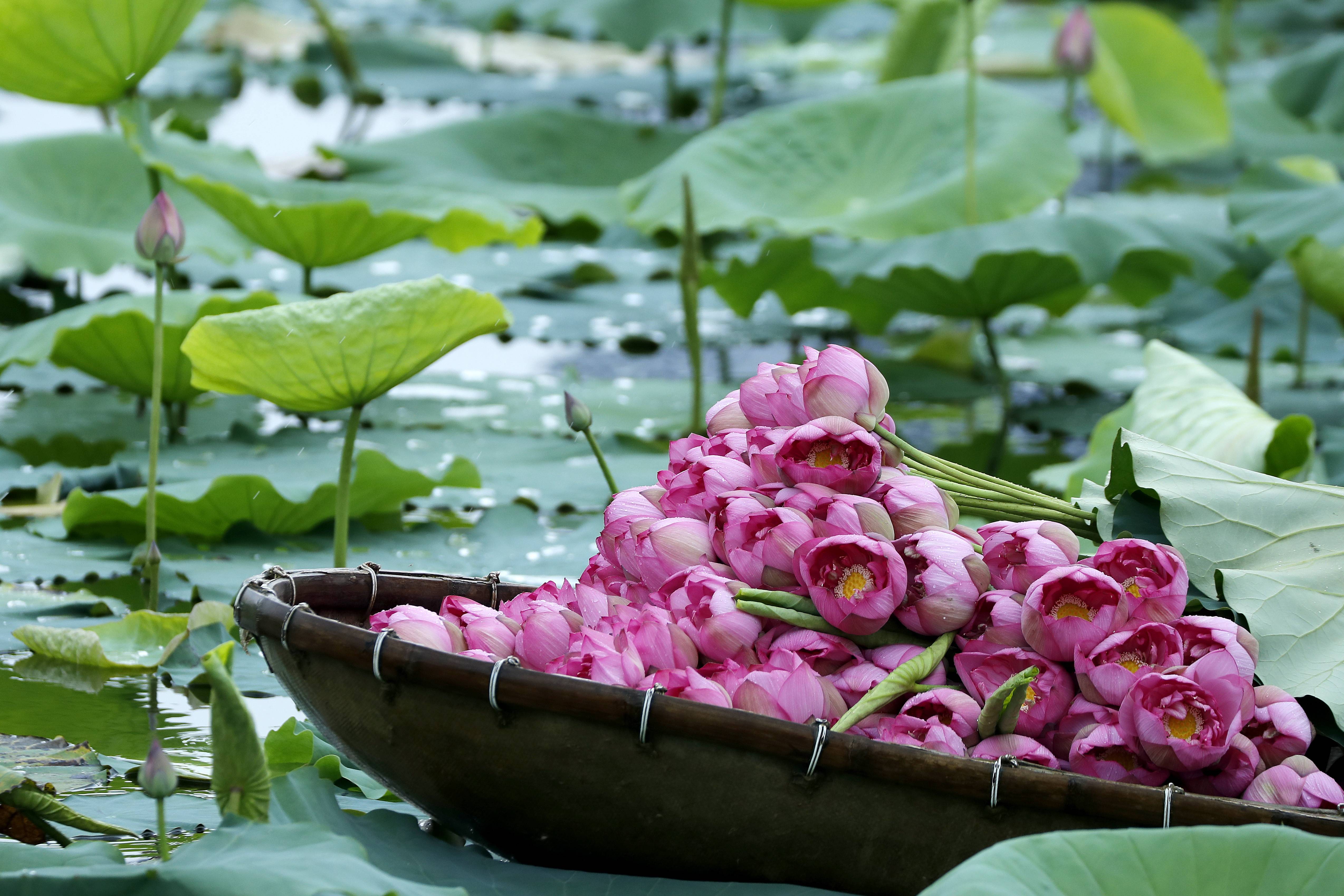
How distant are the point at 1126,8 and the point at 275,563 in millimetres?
3065

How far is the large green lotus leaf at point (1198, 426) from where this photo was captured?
1214mm

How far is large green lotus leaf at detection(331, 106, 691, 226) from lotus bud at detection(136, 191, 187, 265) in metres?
1.73

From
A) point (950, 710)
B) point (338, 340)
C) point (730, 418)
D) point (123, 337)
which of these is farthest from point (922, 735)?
point (123, 337)

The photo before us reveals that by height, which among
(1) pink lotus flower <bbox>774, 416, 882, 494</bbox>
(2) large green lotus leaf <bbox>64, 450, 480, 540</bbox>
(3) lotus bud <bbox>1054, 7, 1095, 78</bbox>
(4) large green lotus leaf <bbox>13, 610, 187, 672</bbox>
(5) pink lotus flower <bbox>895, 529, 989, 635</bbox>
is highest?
(3) lotus bud <bbox>1054, 7, 1095, 78</bbox>

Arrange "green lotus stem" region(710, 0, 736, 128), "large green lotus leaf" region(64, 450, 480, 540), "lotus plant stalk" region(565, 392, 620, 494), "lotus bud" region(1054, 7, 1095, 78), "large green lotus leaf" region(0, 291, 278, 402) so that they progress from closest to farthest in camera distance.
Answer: "lotus plant stalk" region(565, 392, 620, 494)
"large green lotus leaf" region(64, 450, 480, 540)
"large green lotus leaf" region(0, 291, 278, 402)
"lotus bud" region(1054, 7, 1095, 78)
"green lotus stem" region(710, 0, 736, 128)

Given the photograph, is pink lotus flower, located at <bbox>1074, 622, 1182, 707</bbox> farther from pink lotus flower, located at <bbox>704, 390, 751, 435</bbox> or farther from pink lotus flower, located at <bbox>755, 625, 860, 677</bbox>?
pink lotus flower, located at <bbox>704, 390, 751, 435</bbox>

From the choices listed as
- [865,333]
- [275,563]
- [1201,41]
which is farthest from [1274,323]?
[1201,41]

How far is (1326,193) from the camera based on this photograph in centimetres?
190

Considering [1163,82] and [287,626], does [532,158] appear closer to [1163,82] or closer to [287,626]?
[1163,82]

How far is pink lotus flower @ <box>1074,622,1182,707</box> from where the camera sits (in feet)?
2.04

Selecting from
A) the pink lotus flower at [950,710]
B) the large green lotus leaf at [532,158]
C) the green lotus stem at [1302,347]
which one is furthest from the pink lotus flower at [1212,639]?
the large green lotus leaf at [532,158]

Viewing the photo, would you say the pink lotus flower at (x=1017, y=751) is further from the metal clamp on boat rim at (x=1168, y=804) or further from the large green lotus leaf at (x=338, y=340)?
the large green lotus leaf at (x=338, y=340)

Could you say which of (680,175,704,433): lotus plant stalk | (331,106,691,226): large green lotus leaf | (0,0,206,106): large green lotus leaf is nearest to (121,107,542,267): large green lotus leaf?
(0,0,206,106): large green lotus leaf

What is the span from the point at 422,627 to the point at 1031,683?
0.29 meters
